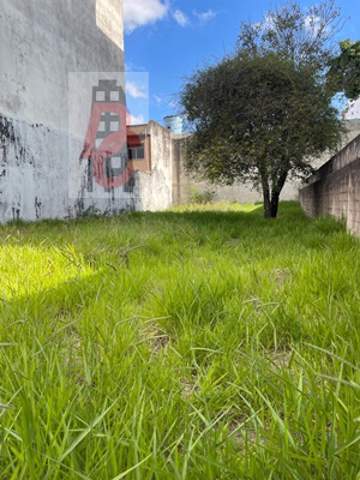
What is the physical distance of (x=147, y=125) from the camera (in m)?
13.1

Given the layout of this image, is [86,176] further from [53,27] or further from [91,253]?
[91,253]

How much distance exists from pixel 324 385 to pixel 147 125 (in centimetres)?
1345

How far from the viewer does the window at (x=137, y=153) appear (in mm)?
13297

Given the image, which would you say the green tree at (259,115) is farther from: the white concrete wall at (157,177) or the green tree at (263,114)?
the white concrete wall at (157,177)

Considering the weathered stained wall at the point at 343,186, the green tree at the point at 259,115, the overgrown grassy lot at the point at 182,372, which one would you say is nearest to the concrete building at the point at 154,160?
the green tree at the point at 259,115

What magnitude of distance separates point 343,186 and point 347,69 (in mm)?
4095

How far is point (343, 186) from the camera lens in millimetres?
3400

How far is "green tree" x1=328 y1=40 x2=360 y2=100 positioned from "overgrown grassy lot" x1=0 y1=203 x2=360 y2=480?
18.1 ft

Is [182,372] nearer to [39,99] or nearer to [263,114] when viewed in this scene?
[263,114]

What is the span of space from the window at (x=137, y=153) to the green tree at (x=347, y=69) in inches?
325

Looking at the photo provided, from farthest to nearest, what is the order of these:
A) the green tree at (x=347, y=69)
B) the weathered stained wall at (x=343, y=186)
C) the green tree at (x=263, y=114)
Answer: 1. the green tree at (x=347, y=69)
2. the green tree at (x=263, y=114)
3. the weathered stained wall at (x=343, y=186)

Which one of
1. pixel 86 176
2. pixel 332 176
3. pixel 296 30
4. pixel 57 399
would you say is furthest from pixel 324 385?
pixel 296 30

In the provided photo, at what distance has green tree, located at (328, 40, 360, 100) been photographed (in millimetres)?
6051

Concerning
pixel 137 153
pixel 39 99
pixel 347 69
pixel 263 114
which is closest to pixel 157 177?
pixel 137 153
